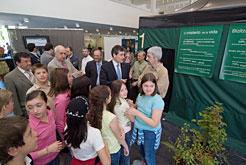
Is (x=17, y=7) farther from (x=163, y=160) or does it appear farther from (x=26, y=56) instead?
(x=163, y=160)

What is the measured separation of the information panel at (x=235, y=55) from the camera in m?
2.21

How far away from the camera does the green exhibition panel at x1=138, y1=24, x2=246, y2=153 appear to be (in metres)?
2.41

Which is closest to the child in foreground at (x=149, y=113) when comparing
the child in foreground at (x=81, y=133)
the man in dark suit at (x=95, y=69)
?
the child in foreground at (x=81, y=133)

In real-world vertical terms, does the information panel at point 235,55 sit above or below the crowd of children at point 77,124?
above

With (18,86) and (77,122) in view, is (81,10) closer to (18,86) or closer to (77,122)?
(18,86)

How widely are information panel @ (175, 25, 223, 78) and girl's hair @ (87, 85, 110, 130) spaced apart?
2.39 m

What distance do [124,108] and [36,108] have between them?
3.05 ft

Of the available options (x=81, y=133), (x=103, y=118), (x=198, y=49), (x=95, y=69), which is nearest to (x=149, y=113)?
(x=103, y=118)

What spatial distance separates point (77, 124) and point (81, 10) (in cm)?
746

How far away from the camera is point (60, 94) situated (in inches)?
63.7

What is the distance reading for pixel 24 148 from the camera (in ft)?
2.76

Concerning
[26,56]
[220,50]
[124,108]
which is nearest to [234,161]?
[220,50]

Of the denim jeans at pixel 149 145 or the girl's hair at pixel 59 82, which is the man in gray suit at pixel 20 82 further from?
the denim jeans at pixel 149 145

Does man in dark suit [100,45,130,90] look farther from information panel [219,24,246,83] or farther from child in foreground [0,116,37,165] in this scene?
information panel [219,24,246,83]
